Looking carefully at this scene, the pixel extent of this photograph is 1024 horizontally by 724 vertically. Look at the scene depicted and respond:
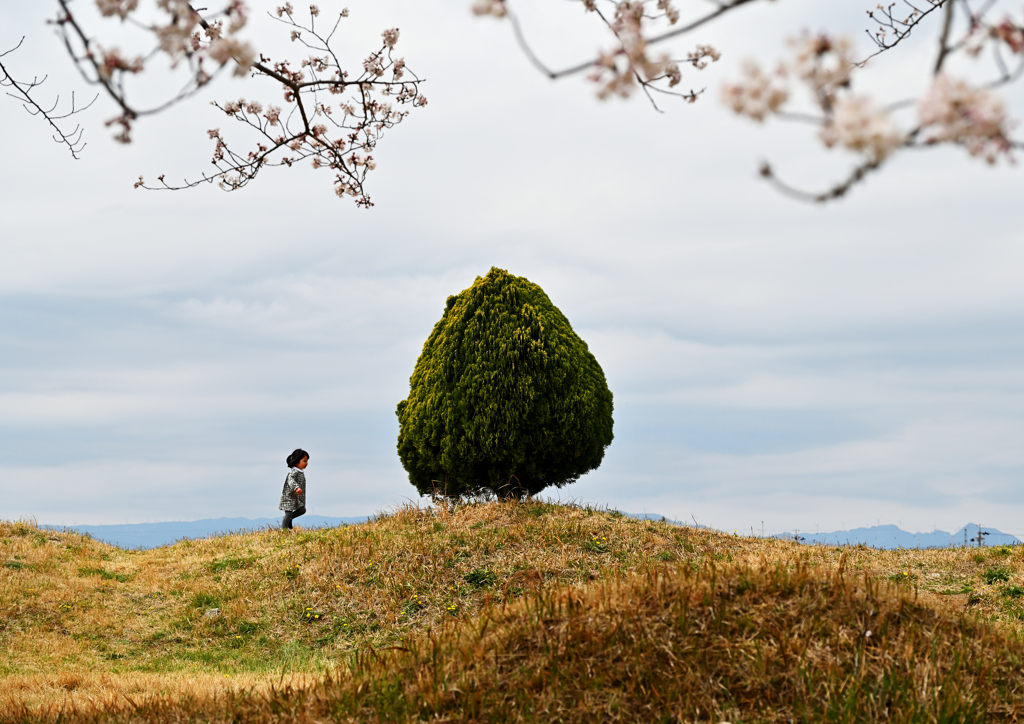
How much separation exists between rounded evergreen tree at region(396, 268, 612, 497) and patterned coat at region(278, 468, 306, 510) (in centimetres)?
296

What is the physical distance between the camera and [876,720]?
182 inches

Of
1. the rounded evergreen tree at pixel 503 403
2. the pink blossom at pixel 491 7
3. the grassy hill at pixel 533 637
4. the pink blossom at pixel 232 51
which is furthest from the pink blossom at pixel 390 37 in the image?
the rounded evergreen tree at pixel 503 403

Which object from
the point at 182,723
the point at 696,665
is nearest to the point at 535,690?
the point at 696,665

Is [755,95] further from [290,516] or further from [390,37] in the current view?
[290,516]

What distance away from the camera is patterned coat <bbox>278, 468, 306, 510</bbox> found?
50.5 feet

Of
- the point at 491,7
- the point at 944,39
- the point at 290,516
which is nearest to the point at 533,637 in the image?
the point at 491,7

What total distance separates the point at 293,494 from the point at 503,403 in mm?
5439

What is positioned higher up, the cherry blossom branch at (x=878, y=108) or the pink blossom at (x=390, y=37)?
the pink blossom at (x=390, y=37)

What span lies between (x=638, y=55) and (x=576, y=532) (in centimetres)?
837

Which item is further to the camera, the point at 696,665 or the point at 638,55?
the point at 696,665

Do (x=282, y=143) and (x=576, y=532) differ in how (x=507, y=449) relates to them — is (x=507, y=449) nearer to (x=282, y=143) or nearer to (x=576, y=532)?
(x=576, y=532)

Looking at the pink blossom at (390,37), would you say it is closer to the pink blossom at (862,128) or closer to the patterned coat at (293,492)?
the pink blossom at (862,128)

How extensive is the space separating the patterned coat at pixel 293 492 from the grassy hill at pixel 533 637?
374cm

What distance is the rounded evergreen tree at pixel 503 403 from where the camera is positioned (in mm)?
12359
